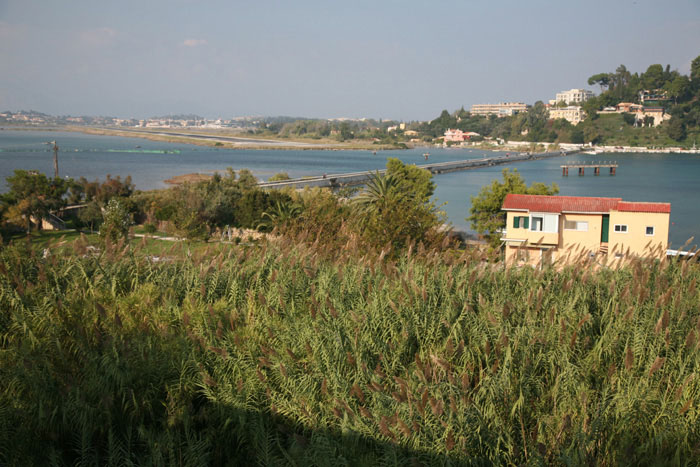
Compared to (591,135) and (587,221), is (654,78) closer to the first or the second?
(591,135)

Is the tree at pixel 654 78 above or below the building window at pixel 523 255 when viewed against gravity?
above

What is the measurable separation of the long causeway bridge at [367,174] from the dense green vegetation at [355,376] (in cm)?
2641

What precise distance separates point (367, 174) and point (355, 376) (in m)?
59.5

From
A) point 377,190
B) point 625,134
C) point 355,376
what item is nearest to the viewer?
point 355,376

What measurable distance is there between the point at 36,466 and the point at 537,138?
168 metres

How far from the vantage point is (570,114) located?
171500 mm

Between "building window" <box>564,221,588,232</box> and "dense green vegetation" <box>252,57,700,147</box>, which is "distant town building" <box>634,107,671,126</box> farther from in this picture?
"building window" <box>564,221,588,232</box>

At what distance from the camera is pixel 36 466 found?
2883mm

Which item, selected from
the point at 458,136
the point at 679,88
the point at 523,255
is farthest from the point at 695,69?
the point at 523,255

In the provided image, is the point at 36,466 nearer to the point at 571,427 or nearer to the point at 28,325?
the point at 28,325

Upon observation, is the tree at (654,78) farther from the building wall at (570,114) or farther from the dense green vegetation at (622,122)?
the building wall at (570,114)

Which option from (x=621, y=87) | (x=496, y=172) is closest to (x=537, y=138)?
(x=621, y=87)

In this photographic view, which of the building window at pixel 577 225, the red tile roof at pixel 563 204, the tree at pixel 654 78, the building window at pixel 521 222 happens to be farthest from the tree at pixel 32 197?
the tree at pixel 654 78

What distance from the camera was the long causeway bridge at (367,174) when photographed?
5520 centimetres
